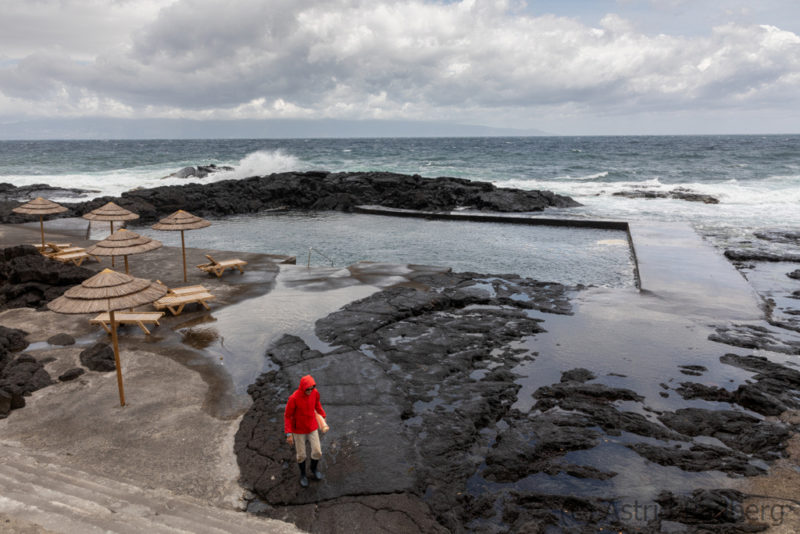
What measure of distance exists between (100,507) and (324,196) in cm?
2690

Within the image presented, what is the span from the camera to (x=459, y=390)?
7.78 meters

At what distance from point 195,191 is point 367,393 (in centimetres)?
2583

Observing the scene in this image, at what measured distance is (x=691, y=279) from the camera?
1329 cm

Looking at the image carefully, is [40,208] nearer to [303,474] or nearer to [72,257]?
[72,257]

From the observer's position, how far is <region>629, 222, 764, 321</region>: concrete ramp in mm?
11141

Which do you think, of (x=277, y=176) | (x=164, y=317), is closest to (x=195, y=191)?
(x=277, y=176)

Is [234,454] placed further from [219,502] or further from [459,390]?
[459,390]

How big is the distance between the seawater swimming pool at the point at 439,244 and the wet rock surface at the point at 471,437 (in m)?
6.26

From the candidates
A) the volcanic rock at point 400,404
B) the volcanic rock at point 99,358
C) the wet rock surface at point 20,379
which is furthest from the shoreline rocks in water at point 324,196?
the wet rock surface at point 20,379

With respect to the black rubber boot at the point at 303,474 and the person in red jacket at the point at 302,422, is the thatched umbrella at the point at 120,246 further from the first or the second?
the black rubber boot at the point at 303,474

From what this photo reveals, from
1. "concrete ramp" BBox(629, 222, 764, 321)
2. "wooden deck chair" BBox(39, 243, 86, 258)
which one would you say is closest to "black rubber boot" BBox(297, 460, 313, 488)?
"concrete ramp" BBox(629, 222, 764, 321)

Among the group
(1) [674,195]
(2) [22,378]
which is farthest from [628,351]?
(1) [674,195]

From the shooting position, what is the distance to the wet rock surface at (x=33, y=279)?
36.8 feet

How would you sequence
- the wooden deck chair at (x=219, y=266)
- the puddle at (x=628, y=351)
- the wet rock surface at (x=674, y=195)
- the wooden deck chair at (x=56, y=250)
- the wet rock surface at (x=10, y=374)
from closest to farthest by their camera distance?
the wet rock surface at (x=10, y=374)
the puddle at (x=628, y=351)
the wooden deck chair at (x=219, y=266)
the wooden deck chair at (x=56, y=250)
the wet rock surface at (x=674, y=195)
